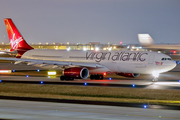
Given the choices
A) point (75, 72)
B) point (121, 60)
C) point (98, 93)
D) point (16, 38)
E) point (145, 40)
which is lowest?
point (98, 93)

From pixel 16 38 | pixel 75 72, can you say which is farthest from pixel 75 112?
pixel 16 38

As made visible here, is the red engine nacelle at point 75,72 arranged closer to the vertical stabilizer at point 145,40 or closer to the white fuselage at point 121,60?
the white fuselage at point 121,60

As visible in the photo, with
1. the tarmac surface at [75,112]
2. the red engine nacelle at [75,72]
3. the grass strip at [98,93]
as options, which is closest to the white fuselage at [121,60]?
the red engine nacelle at [75,72]

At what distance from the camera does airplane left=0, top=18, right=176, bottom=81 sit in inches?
1464

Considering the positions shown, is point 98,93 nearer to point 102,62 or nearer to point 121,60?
point 121,60

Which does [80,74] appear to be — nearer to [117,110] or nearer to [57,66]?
[57,66]

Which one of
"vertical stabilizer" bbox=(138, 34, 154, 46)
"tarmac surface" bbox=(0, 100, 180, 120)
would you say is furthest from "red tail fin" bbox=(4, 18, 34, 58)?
"vertical stabilizer" bbox=(138, 34, 154, 46)

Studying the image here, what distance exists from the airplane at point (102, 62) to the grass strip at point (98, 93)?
7.44 metres

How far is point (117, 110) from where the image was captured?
1908cm

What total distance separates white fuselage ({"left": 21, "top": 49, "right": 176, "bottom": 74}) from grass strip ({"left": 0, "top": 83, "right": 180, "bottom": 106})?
8610 mm

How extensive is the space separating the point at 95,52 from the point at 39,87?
498 inches

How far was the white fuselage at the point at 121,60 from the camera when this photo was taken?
37.0 m

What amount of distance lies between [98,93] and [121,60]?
11986mm

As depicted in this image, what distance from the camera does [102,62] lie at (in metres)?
40.5
